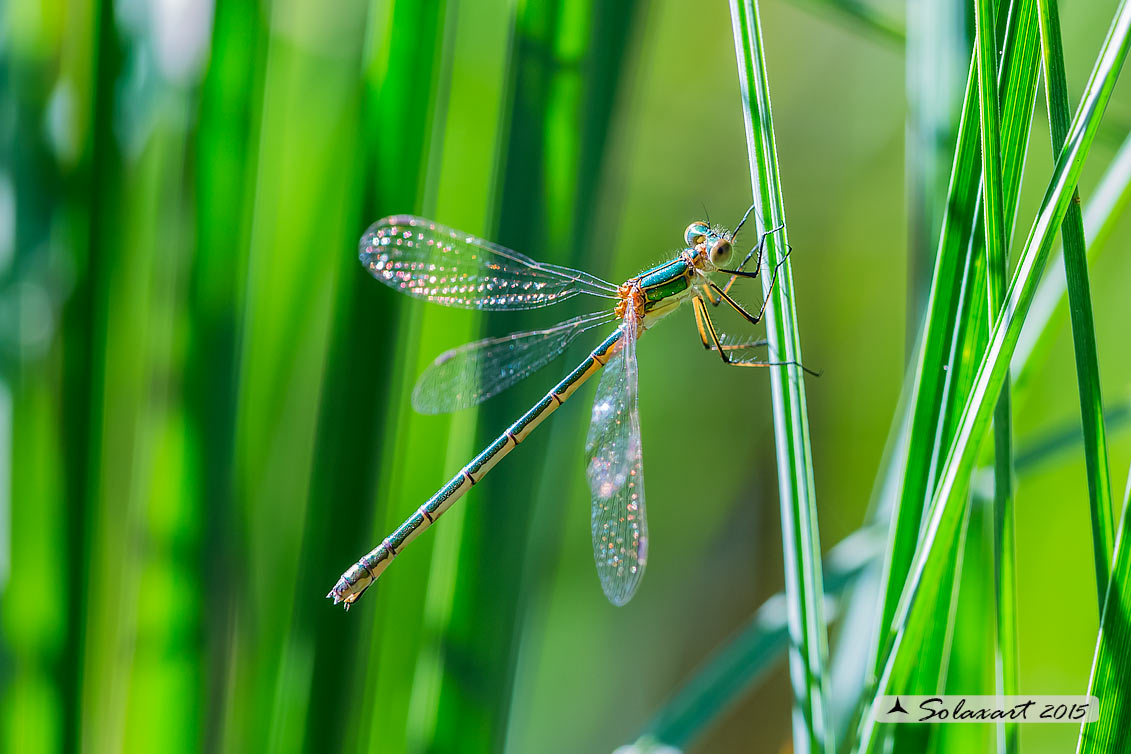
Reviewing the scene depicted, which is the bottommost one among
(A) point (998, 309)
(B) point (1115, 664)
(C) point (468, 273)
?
(B) point (1115, 664)

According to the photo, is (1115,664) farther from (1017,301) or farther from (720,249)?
(720,249)

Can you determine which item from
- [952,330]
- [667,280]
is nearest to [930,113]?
[952,330]

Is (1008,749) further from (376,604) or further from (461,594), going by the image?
(376,604)

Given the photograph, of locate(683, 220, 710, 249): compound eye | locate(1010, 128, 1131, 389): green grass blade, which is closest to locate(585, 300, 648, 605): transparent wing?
locate(683, 220, 710, 249): compound eye

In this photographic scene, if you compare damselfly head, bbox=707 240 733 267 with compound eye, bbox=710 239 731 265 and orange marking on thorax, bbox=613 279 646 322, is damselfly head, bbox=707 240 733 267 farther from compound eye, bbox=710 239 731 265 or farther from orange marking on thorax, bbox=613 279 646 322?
orange marking on thorax, bbox=613 279 646 322

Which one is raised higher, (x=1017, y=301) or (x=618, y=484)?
(x=1017, y=301)

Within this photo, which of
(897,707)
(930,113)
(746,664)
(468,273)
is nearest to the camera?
(897,707)
